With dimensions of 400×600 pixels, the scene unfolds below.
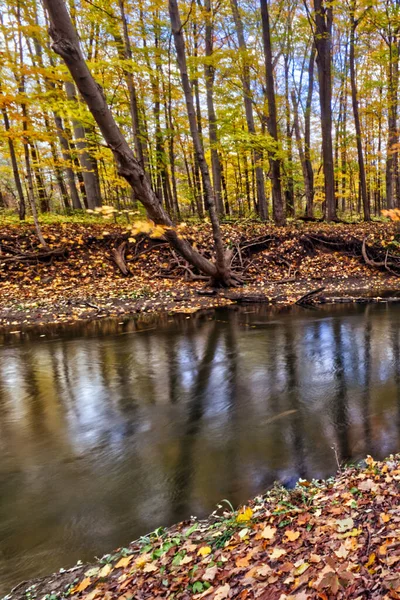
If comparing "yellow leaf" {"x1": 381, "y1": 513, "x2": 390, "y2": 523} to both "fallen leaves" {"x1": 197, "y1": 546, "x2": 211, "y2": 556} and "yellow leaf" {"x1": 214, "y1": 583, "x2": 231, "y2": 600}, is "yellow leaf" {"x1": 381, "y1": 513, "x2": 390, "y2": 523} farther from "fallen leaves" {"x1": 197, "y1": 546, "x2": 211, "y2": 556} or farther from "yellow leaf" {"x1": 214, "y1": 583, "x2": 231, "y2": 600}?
"fallen leaves" {"x1": 197, "y1": 546, "x2": 211, "y2": 556}

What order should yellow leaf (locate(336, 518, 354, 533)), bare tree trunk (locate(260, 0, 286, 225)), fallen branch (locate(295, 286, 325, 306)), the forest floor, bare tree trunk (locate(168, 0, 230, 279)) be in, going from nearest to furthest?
yellow leaf (locate(336, 518, 354, 533))
bare tree trunk (locate(168, 0, 230, 279))
the forest floor
fallen branch (locate(295, 286, 325, 306))
bare tree trunk (locate(260, 0, 286, 225))

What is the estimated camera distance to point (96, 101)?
20.4ft

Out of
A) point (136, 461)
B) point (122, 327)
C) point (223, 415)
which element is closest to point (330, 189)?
point (122, 327)

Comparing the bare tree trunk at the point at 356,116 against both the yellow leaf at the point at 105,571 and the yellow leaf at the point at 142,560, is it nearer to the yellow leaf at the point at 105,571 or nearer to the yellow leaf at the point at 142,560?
the yellow leaf at the point at 142,560

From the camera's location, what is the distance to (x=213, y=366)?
7699 millimetres

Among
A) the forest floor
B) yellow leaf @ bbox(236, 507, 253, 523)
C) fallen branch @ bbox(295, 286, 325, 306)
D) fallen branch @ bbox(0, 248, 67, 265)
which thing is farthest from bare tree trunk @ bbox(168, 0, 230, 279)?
yellow leaf @ bbox(236, 507, 253, 523)

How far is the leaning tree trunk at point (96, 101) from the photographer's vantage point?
5.43 meters

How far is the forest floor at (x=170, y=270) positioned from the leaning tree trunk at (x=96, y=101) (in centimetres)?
447

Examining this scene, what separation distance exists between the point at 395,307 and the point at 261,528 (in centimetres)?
1036

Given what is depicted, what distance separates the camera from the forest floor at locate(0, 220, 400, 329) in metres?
11.8

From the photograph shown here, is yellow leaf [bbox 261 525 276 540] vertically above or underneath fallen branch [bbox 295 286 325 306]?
underneath

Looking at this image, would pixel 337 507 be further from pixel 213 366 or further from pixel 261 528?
pixel 213 366

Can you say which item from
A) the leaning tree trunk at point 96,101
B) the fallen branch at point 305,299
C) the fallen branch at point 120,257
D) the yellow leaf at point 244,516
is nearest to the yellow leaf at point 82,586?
the yellow leaf at point 244,516

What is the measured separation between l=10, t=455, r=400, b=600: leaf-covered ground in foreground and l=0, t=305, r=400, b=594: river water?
413 millimetres
